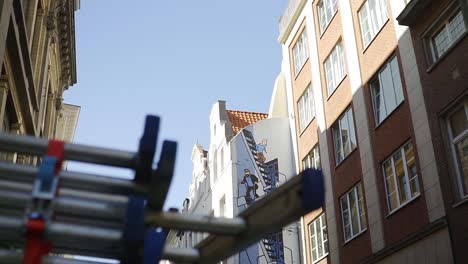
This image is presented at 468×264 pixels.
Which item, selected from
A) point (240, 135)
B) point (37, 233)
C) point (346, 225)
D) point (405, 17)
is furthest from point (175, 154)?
point (240, 135)

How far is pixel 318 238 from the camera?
25.0m

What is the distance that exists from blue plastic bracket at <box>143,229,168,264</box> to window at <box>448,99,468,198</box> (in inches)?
532

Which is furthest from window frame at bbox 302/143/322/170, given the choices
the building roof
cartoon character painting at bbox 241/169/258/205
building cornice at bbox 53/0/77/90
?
the building roof

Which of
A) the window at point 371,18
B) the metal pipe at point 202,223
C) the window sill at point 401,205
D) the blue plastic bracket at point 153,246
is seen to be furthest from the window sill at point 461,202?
the blue plastic bracket at point 153,246

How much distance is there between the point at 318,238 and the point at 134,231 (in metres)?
23.0

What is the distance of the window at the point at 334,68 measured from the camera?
23891 millimetres

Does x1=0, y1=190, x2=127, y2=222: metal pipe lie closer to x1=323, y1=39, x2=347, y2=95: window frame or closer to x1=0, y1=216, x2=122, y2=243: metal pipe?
x1=0, y1=216, x2=122, y2=243: metal pipe

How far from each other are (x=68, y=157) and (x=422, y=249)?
15.1 metres

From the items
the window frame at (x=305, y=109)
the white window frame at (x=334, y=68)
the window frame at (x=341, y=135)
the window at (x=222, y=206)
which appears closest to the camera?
the window frame at (x=341, y=135)

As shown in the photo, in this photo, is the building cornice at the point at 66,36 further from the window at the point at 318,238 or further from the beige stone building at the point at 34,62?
the window at the point at 318,238

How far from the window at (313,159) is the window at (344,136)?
2192 mm

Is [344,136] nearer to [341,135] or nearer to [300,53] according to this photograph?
[341,135]

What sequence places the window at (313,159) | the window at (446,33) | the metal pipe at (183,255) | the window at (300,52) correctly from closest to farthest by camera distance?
the metal pipe at (183,255)
the window at (446,33)
the window at (313,159)
the window at (300,52)

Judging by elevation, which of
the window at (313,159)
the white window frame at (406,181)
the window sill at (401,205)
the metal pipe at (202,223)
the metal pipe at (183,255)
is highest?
the window at (313,159)
